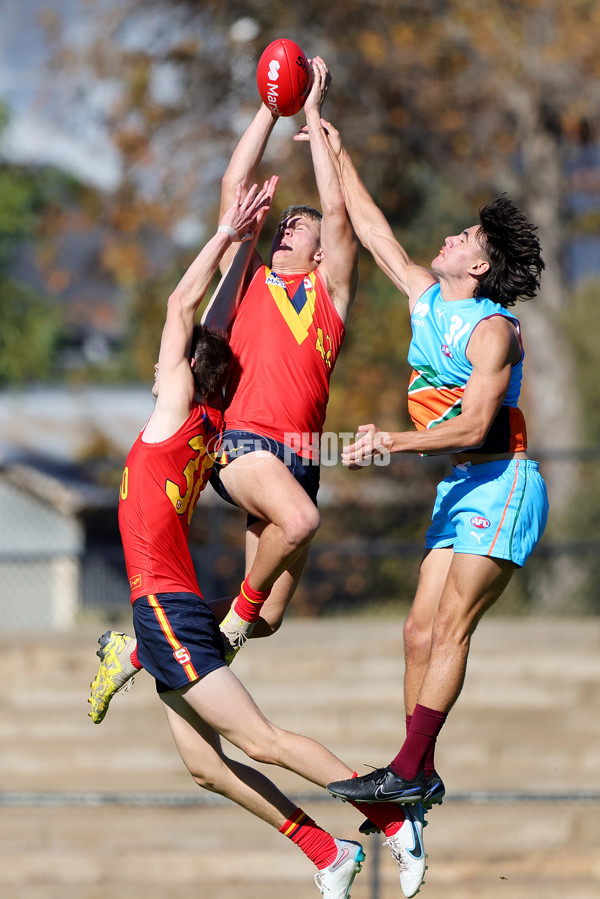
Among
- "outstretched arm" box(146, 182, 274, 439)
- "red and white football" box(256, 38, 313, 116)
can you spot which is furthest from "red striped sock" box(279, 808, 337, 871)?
"red and white football" box(256, 38, 313, 116)

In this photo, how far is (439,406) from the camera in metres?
4.71

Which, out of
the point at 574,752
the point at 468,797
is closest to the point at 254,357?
the point at 468,797

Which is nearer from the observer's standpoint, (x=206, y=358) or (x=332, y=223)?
(x=206, y=358)

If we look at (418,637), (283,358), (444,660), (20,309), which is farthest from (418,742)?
(20,309)

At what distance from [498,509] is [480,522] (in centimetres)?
9

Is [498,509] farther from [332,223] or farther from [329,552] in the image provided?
[329,552]

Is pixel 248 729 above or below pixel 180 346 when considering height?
below

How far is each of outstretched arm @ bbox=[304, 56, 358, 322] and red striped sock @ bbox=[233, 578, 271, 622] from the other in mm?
1227

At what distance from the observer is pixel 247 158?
4.92 meters

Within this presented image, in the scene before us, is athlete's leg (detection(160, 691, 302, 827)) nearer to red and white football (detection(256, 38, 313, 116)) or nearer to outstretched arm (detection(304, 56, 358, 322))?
outstretched arm (detection(304, 56, 358, 322))

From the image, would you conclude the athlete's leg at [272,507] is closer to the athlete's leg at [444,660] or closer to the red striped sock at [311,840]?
the athlete's leg at [444,660]

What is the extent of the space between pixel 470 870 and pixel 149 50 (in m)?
11.5

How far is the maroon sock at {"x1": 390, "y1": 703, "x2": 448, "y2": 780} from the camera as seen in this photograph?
452 cm

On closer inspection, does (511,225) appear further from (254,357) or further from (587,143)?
(587,143)
